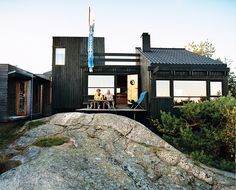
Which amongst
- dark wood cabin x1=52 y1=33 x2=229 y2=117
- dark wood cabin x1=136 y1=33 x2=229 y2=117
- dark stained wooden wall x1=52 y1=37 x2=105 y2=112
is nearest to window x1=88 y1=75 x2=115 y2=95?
dark wood cabin x1=52 y1=33 x2=229 y2=117

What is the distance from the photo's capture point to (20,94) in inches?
452

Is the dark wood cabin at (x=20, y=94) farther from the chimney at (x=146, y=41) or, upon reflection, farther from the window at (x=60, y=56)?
the chimney at (x=146, y=41)

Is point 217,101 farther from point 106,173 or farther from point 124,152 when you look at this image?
point 106,173

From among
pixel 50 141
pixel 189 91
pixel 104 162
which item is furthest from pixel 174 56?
pixel 50 141

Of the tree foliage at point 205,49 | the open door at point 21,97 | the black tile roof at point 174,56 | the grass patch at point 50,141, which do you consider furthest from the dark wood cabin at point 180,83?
the tree foliage at point 205,49

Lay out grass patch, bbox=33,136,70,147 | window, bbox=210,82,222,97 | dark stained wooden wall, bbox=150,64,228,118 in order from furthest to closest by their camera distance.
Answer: window, bbox=210,82,222,97 → dark stained wooden wall, bbox=150,64,228,118 → grass patch, bbox=33,136,70,147

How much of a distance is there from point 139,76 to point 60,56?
674 cm

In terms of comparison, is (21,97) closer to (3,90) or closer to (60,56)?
(3,90)

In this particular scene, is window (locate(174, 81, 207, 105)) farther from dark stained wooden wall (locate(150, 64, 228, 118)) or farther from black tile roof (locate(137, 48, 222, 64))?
black tile roof (locate(137, 48, 222, 64))

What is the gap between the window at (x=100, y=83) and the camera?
A: 13.3 meters

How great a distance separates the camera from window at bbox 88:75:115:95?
13344 mm

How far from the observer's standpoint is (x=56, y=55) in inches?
610

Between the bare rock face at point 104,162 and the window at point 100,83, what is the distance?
4857mm

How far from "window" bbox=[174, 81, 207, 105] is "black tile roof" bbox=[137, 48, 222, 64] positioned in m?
1.45
